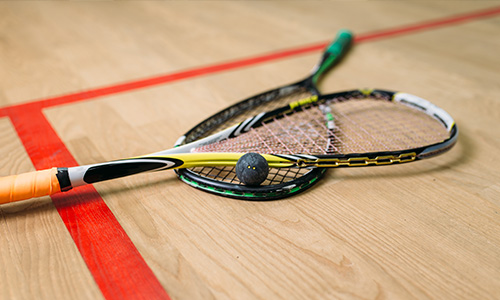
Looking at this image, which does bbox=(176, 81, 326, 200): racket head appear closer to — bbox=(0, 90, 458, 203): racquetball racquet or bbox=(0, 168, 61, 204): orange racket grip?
bbox=(0, 90, 458, 203): racquetball racquet

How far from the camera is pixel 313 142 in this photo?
1074mm

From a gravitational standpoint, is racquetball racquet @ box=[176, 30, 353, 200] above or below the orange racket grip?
below

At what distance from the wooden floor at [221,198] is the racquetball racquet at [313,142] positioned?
72 millimetres

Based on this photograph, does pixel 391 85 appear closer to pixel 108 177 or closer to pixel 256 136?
pixel 256 136

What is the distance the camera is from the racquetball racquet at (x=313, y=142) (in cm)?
90

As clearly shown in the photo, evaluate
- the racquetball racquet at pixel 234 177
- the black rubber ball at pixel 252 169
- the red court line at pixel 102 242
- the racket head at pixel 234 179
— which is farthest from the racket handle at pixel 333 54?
the red court line at pixel 102 242

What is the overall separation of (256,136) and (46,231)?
52cm

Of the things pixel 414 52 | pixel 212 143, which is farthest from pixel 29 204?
pixel 414 52

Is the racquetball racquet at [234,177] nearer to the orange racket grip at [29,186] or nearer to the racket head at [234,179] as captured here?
the racket head at [234,179]

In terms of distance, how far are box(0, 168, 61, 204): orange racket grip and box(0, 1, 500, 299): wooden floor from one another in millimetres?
59

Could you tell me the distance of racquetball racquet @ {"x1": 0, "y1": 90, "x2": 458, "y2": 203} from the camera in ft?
2.97

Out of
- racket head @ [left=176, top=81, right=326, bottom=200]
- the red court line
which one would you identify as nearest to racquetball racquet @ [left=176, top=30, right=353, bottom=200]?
racket head @ [left=176, top=81, right=326, bottom=200]

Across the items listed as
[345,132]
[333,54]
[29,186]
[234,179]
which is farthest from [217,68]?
[29,186]

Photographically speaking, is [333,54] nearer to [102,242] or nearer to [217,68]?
[217,68]
